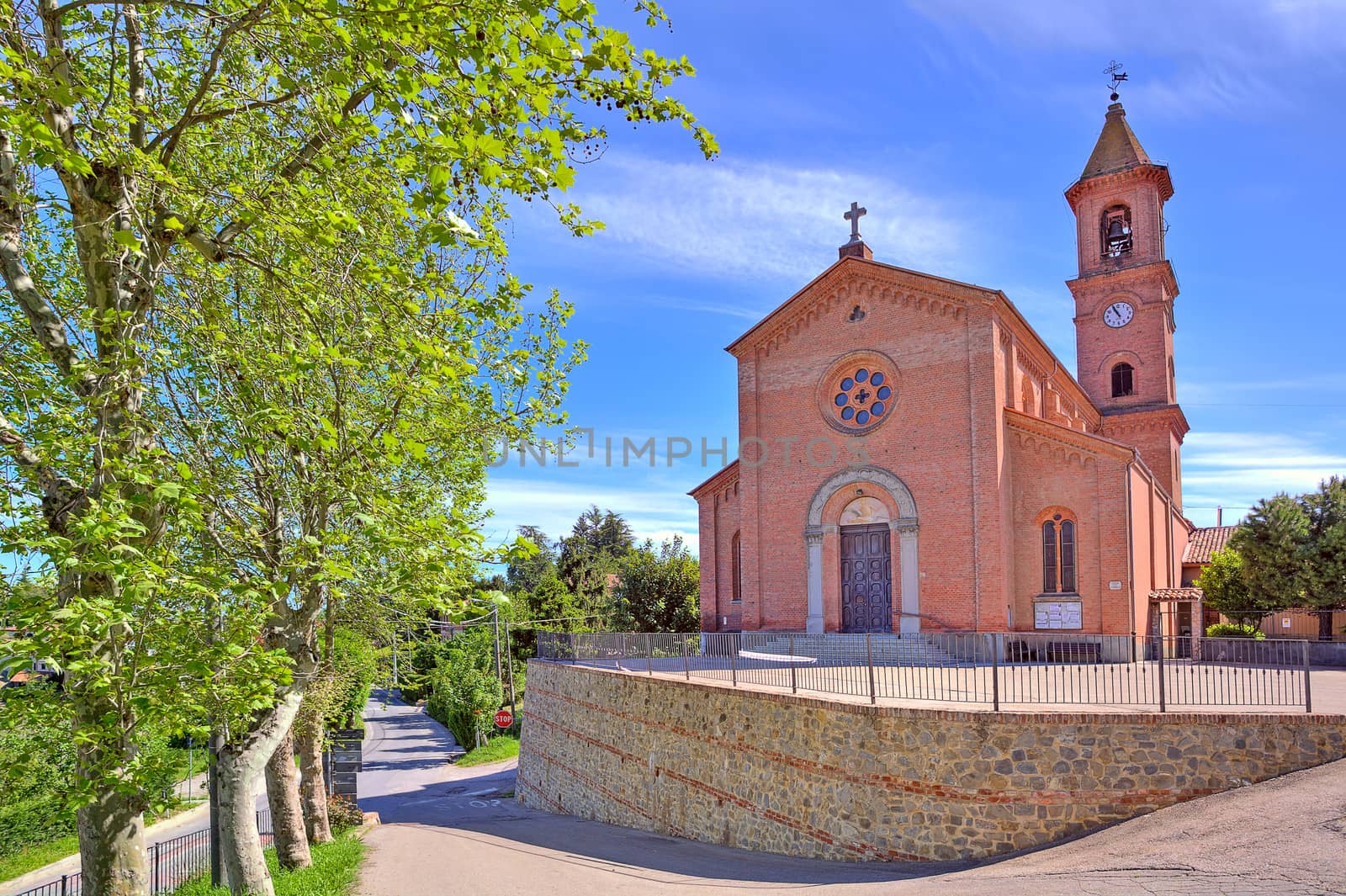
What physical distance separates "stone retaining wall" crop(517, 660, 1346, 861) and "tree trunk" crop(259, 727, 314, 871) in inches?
260

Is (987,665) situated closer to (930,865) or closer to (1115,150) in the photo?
(930,865)

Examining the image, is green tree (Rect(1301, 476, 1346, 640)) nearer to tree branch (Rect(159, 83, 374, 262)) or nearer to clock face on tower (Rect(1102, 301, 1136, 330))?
clock face on tower (Rect(1102, 301, 1136, 330))

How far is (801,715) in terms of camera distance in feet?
42.7

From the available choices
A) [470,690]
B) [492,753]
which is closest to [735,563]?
[492,753]

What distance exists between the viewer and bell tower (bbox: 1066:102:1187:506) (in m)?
32.2

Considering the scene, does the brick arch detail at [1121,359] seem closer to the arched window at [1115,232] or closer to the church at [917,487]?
the arched window at [1115,232]

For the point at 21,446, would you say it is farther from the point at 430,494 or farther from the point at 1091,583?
the point at 1091,583

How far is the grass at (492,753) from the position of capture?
122 feet

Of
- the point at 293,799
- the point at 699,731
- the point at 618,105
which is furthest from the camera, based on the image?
the point at 699,731

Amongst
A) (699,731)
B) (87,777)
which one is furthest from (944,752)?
(87,777)

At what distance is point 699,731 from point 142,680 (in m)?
10.7

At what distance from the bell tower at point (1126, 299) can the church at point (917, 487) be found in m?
6.43

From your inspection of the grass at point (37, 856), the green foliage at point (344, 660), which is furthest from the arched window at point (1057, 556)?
the grass at point (37, 856)

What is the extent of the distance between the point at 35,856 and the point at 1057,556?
3051cm
